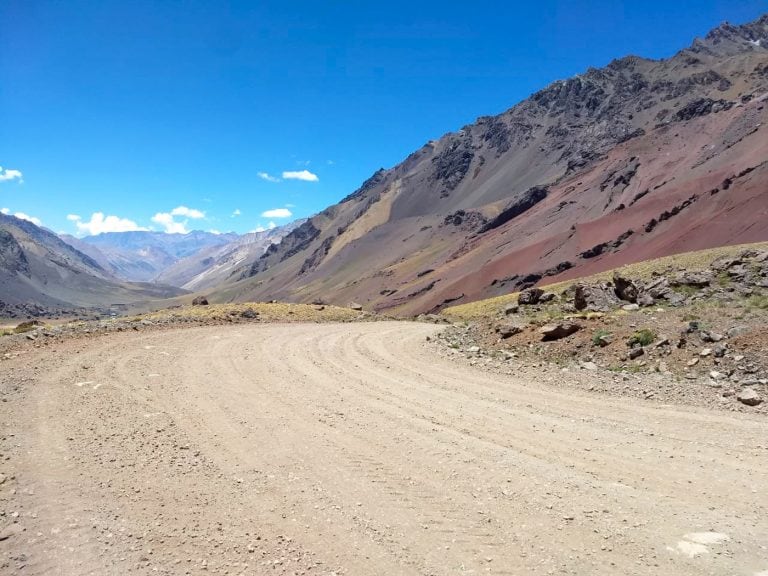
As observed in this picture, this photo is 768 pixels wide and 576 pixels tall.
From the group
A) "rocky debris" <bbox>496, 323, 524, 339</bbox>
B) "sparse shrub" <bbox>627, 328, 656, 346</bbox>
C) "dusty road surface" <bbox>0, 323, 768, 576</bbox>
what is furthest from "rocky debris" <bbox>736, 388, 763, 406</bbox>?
"rocky debris" <bbox>496, 323, 524, 339</bbox>

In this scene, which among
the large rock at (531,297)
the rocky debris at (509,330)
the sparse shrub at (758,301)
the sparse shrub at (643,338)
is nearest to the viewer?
the sparse shrub at (643,338)

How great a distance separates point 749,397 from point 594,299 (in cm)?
1207

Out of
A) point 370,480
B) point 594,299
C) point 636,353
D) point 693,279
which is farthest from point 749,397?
point 693,279

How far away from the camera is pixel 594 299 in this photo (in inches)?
862

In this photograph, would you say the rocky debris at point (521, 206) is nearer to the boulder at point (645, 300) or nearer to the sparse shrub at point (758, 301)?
the boulder at point (645, 300)

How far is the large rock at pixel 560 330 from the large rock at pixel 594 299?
5.51 meters

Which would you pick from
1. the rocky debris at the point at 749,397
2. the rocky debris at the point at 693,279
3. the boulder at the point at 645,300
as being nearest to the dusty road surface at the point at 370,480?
the rocky debris at the point at 749,397

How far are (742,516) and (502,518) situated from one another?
9.67ft

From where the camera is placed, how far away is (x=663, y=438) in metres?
8.82

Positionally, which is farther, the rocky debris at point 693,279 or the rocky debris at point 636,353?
the rocky debris at point 693,279

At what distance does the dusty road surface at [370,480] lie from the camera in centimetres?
573

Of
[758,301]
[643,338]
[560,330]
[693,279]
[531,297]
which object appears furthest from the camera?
[531,297]

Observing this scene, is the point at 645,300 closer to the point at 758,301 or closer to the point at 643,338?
the point at 758,301

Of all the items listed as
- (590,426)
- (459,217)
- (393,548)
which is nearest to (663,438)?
(590,426)
